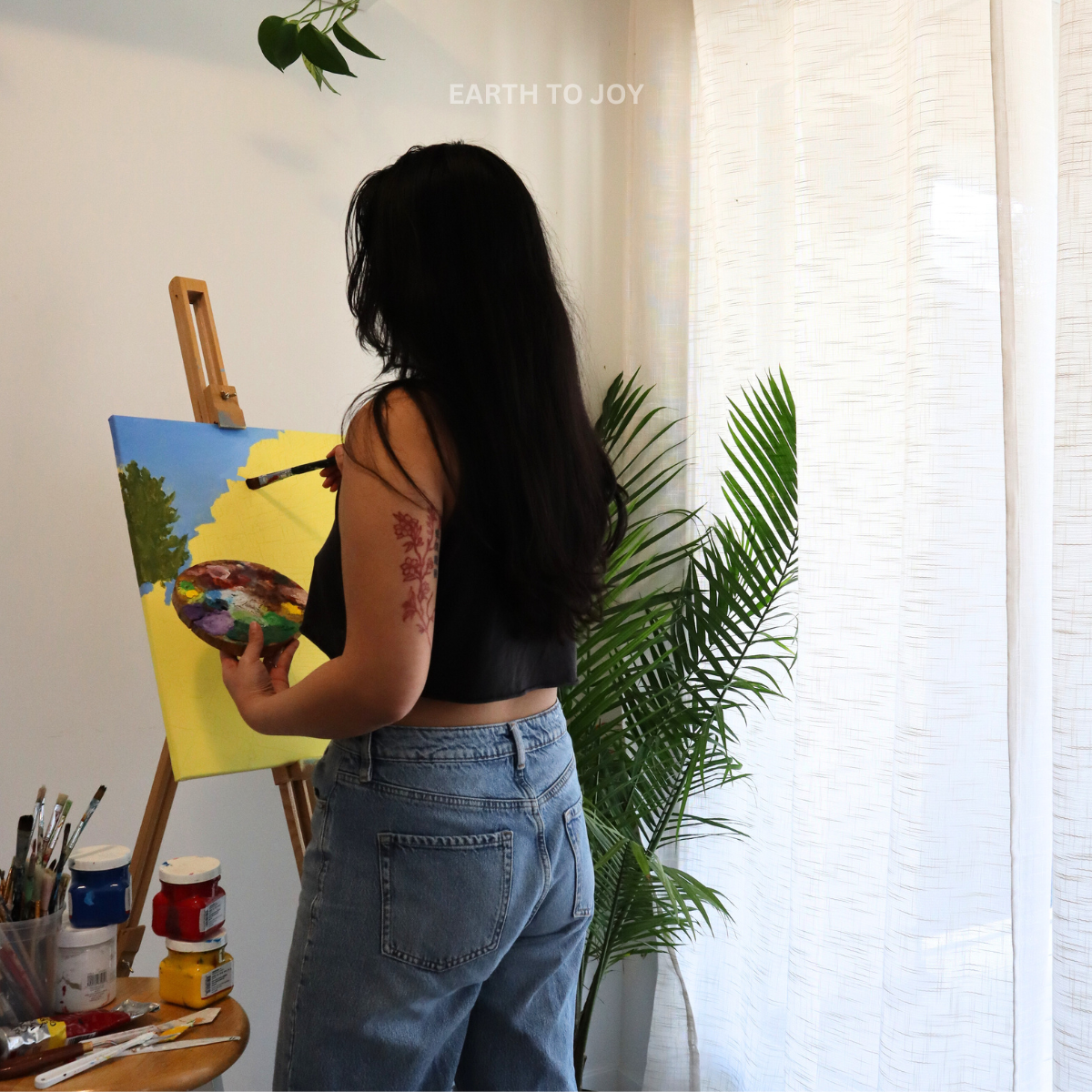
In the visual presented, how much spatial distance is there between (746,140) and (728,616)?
3.02ft

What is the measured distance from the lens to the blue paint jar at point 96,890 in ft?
4.08

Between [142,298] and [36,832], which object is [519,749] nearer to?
[36,832]

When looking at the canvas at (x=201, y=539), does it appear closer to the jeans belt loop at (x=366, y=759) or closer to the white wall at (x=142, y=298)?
the white wall at (x=142, y=298)

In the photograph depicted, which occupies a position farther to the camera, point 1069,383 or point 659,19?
point 659,19

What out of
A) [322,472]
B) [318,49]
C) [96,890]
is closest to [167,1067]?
[96,890]

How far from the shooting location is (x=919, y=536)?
1481 millimetres

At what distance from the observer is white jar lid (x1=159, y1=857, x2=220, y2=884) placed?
128 centimetres

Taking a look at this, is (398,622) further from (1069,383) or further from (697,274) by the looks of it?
(697,274)

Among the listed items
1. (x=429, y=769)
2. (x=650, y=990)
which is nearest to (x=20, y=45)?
(x=429, y=769)

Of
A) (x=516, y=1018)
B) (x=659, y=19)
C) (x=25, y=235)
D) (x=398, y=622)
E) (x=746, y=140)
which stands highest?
(x=659, y=19)

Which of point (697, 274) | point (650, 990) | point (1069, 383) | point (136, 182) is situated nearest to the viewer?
point (1069, 383)

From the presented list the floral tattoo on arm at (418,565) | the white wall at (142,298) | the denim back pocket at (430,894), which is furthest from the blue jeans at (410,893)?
the white wall at (142,298)

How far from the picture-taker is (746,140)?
1.92 m

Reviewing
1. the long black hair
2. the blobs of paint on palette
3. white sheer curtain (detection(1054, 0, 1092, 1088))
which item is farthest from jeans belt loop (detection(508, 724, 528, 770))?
white sheer curtain (detection(1054, 0, 1092, 1088))
